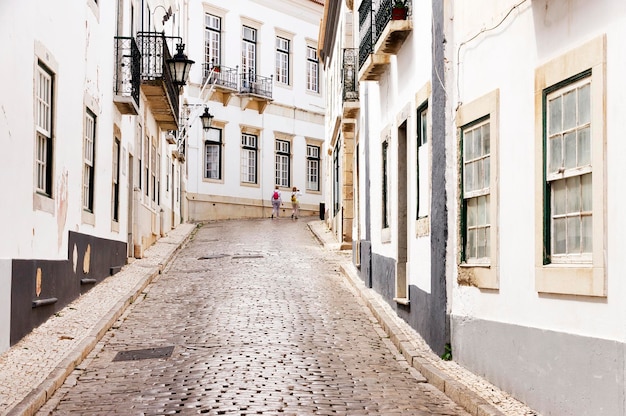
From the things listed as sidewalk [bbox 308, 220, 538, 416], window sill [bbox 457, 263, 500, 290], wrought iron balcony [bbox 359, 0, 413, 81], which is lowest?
sidewalk [bbox 308, 220, 538, 416]

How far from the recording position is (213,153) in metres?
35.9

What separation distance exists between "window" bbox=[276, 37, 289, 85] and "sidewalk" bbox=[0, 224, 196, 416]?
895 inches

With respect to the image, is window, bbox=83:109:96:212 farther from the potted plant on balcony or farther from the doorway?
the potted plant on balcony

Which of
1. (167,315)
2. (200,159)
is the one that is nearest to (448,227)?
(167,315)

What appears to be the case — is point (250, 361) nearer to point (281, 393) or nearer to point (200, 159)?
point (281, 393)

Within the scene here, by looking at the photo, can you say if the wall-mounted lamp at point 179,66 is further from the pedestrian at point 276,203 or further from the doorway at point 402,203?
the pedestrian at point 276,203

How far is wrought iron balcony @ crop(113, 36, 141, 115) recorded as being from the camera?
656 inches

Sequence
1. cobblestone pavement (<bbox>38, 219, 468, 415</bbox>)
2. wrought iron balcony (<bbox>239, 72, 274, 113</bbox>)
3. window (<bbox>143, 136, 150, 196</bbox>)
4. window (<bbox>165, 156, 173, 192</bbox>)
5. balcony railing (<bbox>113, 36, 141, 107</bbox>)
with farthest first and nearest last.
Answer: wrought iron balcony (<bbox>239, 72, 274, 113</bbox>)
window (<bbox>165, 156, 173, 192</bbox>)
window (<bbox>143, 136, 150, 196</bbox>)
balcony railing (<bbox>113, 36, 141, 107</bbox>)
cobblestone pavement (<bbox>38, 219, 468, 415</bbox>)

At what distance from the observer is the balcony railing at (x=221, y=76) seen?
35062 mm

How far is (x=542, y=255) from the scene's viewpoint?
274 inches

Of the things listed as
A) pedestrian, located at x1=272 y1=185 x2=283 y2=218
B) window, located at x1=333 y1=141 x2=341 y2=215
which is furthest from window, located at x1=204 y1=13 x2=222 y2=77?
window, located at x1=333 y1=141 x2=341 y2=215

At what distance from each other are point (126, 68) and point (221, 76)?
730 inches

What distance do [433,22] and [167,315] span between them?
517cm

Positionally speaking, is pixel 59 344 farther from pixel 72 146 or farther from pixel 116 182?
pixel 116 182
